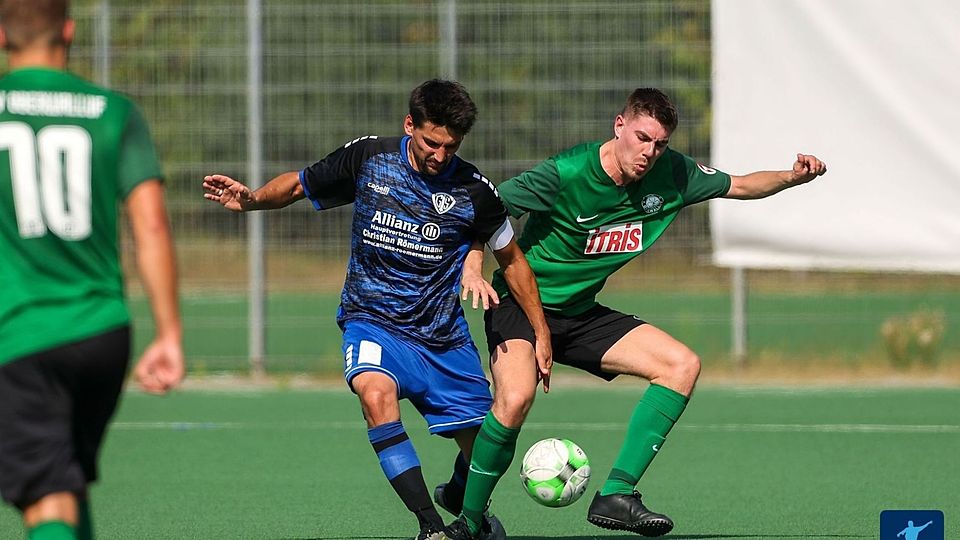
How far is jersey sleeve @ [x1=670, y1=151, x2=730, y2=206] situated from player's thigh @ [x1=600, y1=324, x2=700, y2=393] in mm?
619

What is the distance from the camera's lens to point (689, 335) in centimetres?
1267

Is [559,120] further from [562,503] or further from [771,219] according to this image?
[562,503]

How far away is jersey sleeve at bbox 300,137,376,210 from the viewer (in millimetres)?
6383

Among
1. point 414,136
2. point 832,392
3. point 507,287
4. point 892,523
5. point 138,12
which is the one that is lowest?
point 832,392

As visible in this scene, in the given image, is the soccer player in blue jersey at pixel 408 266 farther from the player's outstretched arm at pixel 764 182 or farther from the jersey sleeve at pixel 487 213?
the player's outstretched arm at pixel 764 182

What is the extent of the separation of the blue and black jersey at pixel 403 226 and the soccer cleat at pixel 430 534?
780mm

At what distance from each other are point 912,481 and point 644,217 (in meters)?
2.24

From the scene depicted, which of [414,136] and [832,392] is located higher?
[414,136]

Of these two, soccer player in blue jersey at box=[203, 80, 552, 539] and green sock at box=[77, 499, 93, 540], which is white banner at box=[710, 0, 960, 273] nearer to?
soccer player in blue jersey at box=[203, 80, 552, 539]

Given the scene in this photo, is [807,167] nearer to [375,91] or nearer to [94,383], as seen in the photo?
[94,383]

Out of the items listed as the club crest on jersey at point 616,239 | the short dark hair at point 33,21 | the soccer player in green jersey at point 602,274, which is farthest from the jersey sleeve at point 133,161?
the club crest on jersey at point 616,239

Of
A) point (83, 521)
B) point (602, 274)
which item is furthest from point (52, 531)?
point (602, 274)

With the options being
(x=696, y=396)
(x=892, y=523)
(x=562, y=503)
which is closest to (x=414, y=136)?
(x=562, y=503)

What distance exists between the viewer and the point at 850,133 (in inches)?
460
